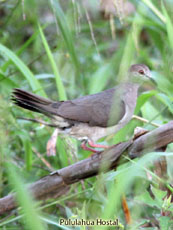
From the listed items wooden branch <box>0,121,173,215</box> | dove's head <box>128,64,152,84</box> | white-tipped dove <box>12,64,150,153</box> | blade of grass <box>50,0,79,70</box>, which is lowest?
wooden branch <box>0,121,173,215</box>

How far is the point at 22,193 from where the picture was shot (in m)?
1.31

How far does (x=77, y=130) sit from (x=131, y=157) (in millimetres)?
1143

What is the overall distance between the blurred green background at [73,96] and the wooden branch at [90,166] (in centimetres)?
8

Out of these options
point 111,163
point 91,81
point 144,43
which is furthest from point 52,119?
point 144,43

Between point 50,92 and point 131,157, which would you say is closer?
point 131,157

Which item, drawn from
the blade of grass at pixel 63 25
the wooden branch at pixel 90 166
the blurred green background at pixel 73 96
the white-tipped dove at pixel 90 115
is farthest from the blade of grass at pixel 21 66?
the wooden branch at pixel 90 166

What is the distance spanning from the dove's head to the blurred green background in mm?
77

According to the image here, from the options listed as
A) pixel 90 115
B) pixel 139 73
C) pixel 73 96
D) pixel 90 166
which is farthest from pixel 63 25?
pixel 73 96

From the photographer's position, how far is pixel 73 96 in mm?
5141

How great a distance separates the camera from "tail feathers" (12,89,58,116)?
295 cm

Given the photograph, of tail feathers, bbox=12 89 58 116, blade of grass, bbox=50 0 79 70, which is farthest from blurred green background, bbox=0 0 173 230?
tail feathers, bbox=12 89 58 116

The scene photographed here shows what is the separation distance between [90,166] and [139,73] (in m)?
1.69

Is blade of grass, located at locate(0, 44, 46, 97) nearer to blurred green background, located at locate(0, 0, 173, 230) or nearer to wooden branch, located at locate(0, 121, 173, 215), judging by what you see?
blurred green background, located at locate(0, 0, 173, 230)

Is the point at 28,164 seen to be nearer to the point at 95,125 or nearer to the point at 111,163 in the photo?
the point at 95,125
